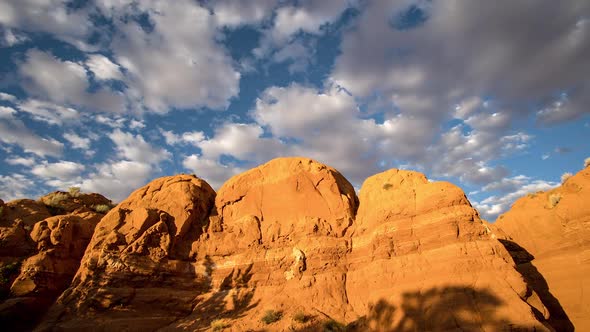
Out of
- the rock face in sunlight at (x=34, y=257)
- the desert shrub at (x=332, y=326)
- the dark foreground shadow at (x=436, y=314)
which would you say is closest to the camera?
the dark foreground shadow at (x=436, y=314)

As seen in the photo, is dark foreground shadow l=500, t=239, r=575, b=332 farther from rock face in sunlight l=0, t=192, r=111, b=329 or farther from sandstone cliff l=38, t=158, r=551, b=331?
rock face in sunlight l=0, t=192, r=111, b=329

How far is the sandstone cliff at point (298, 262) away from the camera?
1520 centimetres

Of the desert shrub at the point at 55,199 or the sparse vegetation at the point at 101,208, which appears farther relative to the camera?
the sparse vegetation at the point at 101,208

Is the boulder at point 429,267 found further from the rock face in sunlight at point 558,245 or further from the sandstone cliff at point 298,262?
the rock face in sunlight at point 558,245

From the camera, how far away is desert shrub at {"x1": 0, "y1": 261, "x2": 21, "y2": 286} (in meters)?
18.5

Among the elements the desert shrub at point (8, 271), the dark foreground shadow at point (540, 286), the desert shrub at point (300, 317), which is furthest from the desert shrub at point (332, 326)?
the desert shrub at point (8, 271)

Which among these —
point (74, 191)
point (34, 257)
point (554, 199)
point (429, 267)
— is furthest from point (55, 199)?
point (554, 199)

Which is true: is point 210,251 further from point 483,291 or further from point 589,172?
point 589,172

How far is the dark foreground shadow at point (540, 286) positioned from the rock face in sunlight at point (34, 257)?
24.8m

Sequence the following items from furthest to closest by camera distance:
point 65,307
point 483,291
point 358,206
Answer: point 358,206 < point 65,307 < point 483,291

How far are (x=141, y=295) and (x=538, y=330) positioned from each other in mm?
17757

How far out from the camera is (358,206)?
2292cm

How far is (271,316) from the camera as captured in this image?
17281 millimetres

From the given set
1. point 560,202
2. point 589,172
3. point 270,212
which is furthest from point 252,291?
point 589,172
